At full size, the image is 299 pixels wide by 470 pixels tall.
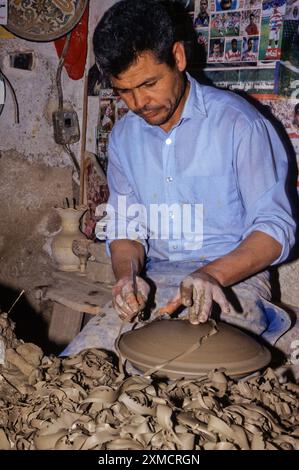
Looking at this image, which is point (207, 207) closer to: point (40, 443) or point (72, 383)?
point (72, 383)

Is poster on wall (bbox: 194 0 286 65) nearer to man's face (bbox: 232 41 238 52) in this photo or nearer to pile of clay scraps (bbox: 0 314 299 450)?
man's face (bbox: 232 41 238 52)

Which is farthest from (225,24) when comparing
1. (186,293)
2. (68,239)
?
(186,293)

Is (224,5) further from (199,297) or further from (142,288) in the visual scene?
(199,297)

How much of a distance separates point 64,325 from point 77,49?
2385 millimetres

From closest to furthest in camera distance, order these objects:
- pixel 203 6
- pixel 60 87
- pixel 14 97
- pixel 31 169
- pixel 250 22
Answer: pixel 250 22, pixel 203 6, pixel 14 97, pixel 60 87, pixel 31 169

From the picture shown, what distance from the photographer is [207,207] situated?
8.05ft

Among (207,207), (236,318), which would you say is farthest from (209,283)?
(207,207)

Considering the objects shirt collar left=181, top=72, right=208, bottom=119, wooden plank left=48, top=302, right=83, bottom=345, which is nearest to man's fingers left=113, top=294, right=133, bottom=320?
shirt collar left=181, top=72, right=208, bottom=119

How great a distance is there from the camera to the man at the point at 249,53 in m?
3.50

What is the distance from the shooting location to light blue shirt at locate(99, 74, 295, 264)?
220cm

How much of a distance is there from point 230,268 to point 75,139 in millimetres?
2964

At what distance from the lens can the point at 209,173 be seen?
Answer: 93.8 inches

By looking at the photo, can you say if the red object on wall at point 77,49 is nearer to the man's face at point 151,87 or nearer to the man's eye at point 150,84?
the man's face at point 151,87

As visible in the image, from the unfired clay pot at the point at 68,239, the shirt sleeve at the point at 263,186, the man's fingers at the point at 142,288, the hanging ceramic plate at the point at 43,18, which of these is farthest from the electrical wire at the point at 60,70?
the man's fingers at the point at 142,288
